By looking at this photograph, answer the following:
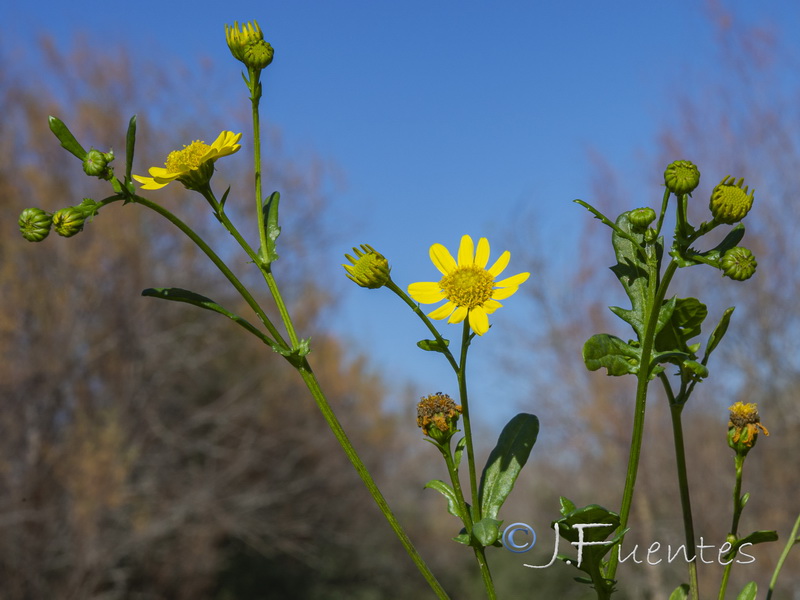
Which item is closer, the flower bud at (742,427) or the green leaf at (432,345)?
the green leaf at (432,345)

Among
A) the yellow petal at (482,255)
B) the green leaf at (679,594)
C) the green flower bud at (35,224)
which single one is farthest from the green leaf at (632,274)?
the green flower bud at (35,224)

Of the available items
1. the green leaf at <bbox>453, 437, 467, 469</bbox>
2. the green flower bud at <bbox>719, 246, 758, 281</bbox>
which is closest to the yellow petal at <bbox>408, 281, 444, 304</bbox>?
the green leaf at <bbox>453, 437, 467, 469</bbox>

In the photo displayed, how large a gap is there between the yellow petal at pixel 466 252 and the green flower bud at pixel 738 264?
197 millimetres

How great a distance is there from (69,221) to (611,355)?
0.43m

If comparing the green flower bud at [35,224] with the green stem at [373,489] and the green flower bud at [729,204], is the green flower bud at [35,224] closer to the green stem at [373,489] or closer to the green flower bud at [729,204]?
the green stem at [373,489]

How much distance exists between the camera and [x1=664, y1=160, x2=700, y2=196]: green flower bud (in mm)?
585

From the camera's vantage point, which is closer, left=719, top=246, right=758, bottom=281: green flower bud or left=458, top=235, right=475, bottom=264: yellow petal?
left=719, top=246, right=758, bottom=281: green flower bud

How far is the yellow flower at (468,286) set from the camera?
66 cm

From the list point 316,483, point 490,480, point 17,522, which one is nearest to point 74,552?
point 17,522

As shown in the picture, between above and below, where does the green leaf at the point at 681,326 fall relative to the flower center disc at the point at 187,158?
below

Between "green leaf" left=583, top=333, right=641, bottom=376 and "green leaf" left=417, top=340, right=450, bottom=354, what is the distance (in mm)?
108

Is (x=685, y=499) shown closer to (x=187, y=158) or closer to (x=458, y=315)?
(x=458, y=315)

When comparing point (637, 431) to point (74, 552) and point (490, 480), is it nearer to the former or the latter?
point (490, 480)

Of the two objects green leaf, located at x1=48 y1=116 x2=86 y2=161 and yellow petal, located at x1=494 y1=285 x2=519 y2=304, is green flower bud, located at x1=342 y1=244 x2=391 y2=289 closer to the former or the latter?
yellow petal, located at x1=494 y1=285 x2=519 y2=304
